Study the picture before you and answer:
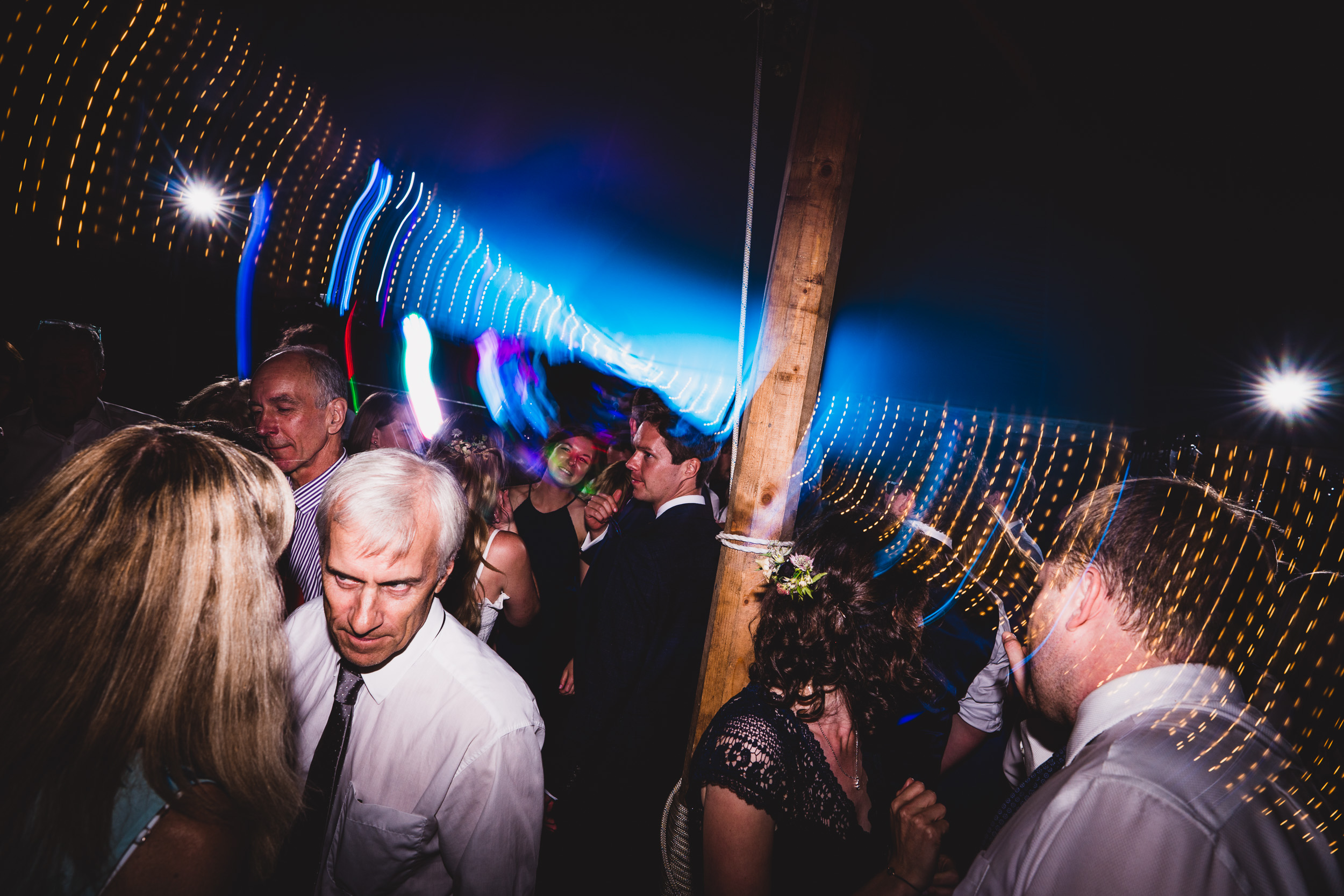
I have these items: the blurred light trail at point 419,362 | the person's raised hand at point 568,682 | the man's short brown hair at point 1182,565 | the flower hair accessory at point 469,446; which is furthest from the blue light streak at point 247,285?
the man's short brown hair at point 1182,565

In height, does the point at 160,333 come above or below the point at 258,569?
above

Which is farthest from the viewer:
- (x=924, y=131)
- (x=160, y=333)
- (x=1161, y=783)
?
(x=160, y=333)

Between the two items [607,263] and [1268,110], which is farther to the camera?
[607,263]

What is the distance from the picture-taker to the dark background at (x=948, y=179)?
3.12 meters

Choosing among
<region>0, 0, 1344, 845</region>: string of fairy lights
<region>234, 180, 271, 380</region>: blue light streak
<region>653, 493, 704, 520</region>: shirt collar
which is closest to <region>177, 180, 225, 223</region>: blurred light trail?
<region>0, 0, 1344, 845</region>: string of fairy lights

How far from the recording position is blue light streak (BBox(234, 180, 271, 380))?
6.91m

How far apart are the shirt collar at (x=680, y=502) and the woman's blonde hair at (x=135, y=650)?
2.05 m

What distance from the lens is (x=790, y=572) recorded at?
170 centimetres

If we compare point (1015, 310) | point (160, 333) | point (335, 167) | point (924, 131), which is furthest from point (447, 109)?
point (1015, 310)

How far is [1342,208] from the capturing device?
16.4 ft

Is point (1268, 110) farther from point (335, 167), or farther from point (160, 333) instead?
point (160, 333)

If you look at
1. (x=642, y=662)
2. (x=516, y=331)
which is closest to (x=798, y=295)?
(x=642, y=662)

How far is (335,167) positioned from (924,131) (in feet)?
18.4

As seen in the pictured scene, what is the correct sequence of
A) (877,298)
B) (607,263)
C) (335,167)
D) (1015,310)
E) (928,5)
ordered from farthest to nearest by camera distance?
1. (607,263)
2. (877,298)
3. (1015,310)
4. (335,167)
5. (928,5)
